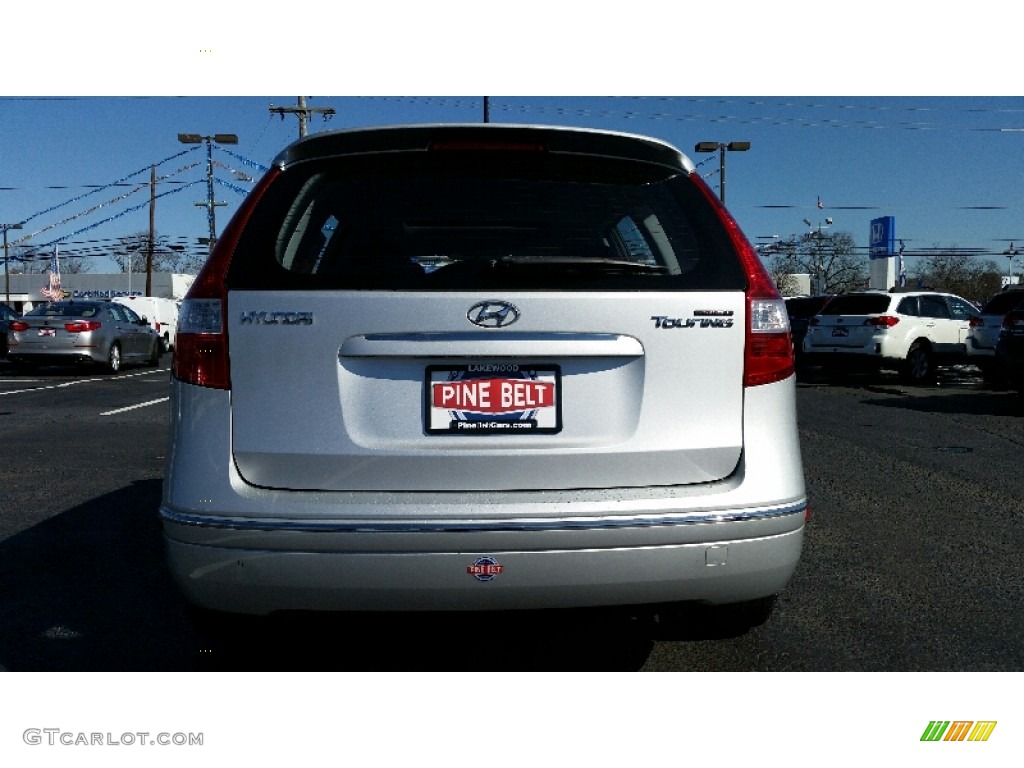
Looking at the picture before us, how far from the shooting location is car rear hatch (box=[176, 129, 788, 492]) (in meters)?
2.54

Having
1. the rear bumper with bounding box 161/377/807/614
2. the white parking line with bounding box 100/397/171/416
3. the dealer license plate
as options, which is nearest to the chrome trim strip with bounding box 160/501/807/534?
the rear bumper with bounding box 161/377/807/614

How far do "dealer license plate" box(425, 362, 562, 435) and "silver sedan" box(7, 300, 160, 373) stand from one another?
58.9 feet

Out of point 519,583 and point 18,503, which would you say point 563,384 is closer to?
point 519,583

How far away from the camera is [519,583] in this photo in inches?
99.1

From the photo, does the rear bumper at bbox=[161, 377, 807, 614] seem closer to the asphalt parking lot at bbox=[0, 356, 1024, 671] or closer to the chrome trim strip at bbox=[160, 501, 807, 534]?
the chrome trim strip at bbox=[160, 501, 807, 534]

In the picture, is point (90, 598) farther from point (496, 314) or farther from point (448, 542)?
point (496, 314)

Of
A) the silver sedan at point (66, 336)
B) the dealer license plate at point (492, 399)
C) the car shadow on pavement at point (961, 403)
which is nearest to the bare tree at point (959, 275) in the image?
the car shadow on pavement at point (961, 403)

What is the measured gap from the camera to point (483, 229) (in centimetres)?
278

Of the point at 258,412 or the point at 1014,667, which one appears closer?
the point at 258,412

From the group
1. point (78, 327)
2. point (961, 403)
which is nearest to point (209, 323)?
point (961, 403)

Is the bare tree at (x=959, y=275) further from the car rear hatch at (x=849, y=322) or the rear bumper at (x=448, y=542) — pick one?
the rear bumper at (x=448, y=542)
